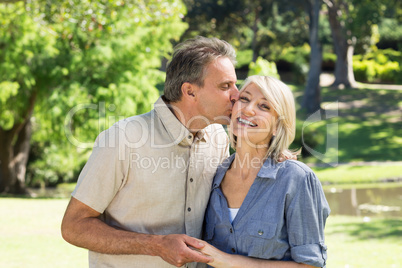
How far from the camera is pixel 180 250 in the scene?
244 cm

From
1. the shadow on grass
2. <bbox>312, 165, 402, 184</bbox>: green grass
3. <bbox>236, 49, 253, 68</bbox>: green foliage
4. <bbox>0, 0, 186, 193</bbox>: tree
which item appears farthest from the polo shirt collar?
<bbox>236, 49, 253, 68</bbox>: green foliage

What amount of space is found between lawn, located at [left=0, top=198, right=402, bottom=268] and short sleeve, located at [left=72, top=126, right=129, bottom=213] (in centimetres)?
517

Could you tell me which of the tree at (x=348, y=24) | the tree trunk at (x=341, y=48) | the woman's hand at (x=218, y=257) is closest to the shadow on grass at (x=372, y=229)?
the woman's hand at (x=218, y=257)

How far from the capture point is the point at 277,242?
8.56 ft

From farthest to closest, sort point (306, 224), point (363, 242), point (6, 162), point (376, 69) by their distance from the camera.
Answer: point (376, 69)
point (6, 162)
point (363, 242)
point (306, 224)

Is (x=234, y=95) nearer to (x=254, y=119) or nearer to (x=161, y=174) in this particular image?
(x=254, y=119)

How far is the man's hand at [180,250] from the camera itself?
2443 mm

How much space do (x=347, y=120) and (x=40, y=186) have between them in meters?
15.9

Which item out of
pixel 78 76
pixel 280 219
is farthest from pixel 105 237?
pixel 78 76

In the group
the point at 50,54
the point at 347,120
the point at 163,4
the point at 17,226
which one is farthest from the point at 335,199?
the point at 347,120

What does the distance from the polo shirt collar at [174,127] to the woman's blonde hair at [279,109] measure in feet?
1.58

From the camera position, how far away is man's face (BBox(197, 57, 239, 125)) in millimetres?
3012

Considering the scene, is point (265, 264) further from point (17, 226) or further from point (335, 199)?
point (335, 199)

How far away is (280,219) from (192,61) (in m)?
1.09
